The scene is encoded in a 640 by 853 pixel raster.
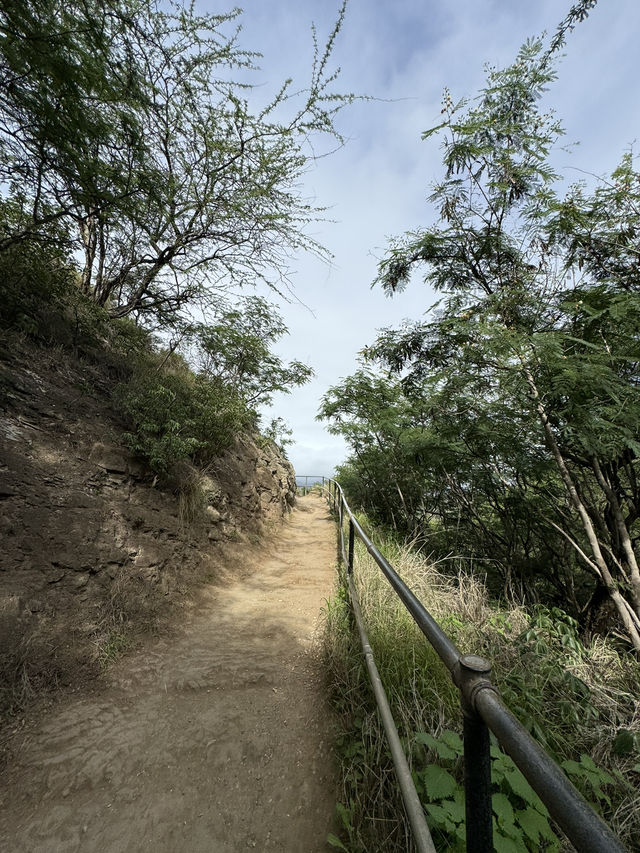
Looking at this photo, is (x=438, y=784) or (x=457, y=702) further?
(x=457, y=702)

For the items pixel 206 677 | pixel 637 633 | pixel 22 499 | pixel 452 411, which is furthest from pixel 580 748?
pixel 22 499

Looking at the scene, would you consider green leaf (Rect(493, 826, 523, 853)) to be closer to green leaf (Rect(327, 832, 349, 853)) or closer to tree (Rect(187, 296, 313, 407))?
green leaf (Rect(327, 832, 349, 853))

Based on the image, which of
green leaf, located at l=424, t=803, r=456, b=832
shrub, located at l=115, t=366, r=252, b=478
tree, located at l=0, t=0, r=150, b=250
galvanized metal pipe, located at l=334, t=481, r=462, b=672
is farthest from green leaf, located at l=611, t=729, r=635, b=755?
tree, located at l=0, t=0, r=150, b=250

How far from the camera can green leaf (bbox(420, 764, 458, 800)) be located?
134 cm

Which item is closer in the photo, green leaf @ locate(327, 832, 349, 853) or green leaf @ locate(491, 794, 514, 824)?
green leaf @ locate(491, 794, 514, 824)

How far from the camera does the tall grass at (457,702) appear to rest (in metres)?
1.59

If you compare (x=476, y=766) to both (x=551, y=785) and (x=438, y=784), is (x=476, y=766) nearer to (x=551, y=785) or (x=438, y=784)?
(x=551, y=785)

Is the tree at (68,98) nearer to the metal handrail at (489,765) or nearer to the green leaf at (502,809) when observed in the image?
the metal handrail at (489,765)

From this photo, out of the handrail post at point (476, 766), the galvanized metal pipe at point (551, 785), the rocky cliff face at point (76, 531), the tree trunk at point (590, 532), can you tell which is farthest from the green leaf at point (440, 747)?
the tree trunk at point (590, 532)

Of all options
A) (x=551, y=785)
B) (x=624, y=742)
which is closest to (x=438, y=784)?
(x=624, y=742)

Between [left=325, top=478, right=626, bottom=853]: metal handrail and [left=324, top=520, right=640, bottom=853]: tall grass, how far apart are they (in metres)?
0.75

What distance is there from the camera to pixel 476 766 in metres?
0.78

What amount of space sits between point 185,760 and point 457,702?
5.59 feet

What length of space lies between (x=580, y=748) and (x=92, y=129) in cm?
576
